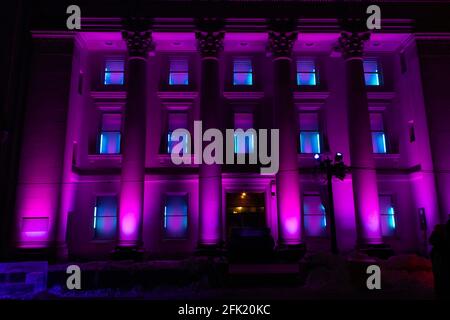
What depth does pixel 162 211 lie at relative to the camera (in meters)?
22.2

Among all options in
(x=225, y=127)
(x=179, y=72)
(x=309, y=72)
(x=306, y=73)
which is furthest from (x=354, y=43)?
(x=179, y=72)

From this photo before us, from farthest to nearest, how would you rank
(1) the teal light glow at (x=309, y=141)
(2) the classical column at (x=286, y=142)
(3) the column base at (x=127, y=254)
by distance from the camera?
1. (1) the teal light glow at (x=309, y=141)
2. (2) the classical column at (x=286, y=142)
3. (3) the column base at (x=127, y=254)

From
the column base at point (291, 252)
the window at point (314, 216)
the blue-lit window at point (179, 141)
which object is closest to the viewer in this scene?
the column base at point (291, 252)

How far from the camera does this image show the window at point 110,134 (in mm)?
23141

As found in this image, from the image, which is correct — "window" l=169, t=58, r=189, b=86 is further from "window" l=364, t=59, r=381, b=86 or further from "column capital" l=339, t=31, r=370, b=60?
"window" l=364, t=59, r=381, b=86

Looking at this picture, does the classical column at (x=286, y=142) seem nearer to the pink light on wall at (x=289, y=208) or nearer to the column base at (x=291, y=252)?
the pink light on wall at (x=289, y=208)

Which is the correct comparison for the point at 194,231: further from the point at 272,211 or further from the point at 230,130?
the point at 230,130

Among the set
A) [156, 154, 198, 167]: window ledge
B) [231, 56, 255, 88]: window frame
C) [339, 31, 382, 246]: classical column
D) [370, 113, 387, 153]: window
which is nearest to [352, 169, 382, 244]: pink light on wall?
[339, 31, 382, 246]: classical column

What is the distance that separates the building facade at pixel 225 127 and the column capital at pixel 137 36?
66mm

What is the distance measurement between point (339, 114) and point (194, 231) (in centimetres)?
1143

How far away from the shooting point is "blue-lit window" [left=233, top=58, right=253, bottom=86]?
78.6ft

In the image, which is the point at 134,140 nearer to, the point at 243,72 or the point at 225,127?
the point at 225,127

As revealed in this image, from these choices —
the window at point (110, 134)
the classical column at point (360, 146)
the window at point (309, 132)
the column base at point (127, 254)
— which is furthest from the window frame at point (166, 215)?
the classical column at point (360, 146)

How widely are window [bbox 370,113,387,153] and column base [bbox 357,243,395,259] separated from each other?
6546 millimetres
